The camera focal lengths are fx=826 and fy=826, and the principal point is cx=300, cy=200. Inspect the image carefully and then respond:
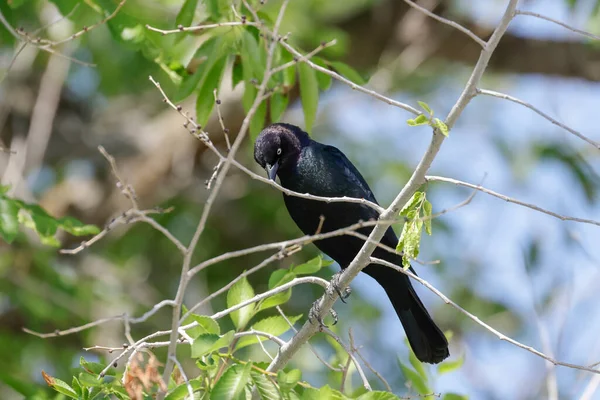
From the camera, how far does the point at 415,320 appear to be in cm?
422

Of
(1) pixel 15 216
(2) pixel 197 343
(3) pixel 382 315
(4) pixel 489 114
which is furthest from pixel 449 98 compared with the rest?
(2) pixel 197 343

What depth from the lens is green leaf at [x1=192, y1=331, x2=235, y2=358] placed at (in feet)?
8.52

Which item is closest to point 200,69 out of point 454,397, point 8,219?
point 8,219

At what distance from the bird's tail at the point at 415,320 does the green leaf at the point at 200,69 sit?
129 centimetres

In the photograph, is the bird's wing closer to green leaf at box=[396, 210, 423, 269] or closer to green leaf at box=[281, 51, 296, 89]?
green leaf at box=[281, 51, 296, 89]

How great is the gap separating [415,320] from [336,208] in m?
0.73

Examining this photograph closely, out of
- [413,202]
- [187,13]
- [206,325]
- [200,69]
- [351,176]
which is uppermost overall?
[187,13]

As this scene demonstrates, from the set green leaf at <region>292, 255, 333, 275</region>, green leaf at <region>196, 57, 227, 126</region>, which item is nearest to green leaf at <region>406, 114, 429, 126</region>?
green leaf at <region>292, 255, 333, 275</region>

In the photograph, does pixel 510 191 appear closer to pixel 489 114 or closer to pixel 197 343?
pixel 489 114

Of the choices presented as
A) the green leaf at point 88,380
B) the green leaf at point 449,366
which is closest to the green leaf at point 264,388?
the green leaf at point 88,380

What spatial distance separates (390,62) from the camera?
7.39 m

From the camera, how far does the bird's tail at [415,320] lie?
4137mm

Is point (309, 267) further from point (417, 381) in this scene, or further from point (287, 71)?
point (287, 71)

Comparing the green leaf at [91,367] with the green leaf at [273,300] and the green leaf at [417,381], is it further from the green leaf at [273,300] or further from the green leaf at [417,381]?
the green leaf at [417,381]
